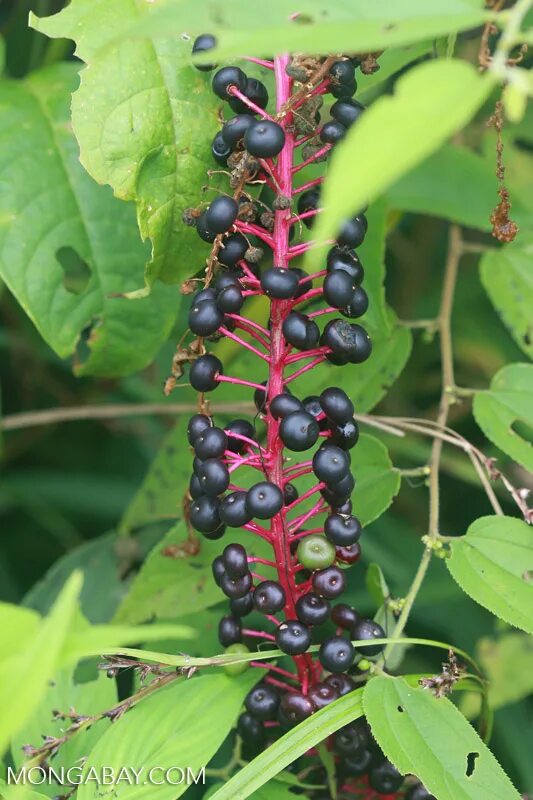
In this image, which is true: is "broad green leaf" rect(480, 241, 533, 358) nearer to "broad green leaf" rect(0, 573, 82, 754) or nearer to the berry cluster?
the berry cluster

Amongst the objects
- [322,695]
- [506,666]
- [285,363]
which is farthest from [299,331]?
[506,666]

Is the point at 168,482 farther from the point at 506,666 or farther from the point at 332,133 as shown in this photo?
the point at 506,666

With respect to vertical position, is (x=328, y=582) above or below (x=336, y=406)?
below

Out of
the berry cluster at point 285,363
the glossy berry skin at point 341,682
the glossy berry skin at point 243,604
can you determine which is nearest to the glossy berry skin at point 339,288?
the berry cluster at point 285,363

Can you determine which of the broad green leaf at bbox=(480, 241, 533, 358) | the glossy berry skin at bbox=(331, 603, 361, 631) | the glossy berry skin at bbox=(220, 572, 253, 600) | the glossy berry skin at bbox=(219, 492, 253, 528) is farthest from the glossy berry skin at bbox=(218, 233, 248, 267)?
the broad green leaf at bbox=(480, 241, 533, 358)

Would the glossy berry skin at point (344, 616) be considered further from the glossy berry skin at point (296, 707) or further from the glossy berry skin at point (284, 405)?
the glossy berry skin at point (284, 405)
